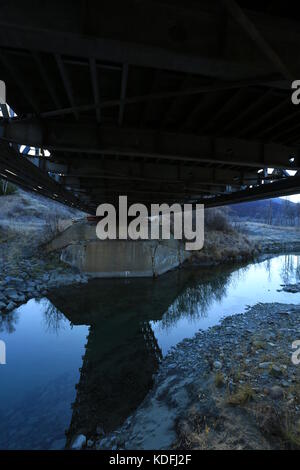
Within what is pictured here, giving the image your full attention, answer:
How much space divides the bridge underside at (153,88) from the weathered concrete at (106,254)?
36.3ft

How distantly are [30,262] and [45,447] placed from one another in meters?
16.0

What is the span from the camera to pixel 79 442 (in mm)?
4582

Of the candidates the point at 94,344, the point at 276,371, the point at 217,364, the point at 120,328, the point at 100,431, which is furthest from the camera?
the point at 120,328

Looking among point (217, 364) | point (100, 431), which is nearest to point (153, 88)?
point (217, 364)

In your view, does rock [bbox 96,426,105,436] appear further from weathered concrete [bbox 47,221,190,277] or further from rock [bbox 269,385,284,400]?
weathered concrete [bbox 47,221,190,277]

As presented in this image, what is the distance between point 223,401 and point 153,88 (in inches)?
214

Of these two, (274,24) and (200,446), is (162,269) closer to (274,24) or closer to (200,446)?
(200,446)

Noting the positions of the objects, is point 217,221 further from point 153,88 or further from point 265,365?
point 153,88

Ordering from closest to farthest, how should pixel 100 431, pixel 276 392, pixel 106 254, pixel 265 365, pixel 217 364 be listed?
pixel 276 392
pixel 100 431
pixel 265 365
pixel 217 364
pixel 106 254

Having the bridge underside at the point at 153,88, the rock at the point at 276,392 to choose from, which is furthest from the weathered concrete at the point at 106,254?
the rock at the point at 276,392

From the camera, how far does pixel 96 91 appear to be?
3.69 m

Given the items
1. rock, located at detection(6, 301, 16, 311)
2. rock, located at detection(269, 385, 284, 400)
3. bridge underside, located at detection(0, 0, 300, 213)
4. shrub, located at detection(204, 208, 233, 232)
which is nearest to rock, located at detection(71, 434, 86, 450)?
rock, located at detection(269, 385, 284, 400)

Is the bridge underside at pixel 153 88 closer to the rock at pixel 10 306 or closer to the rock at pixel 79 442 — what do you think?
the rock at pixel 79 442

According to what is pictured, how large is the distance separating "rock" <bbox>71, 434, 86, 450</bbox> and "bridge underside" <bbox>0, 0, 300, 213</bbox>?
18.5ft
